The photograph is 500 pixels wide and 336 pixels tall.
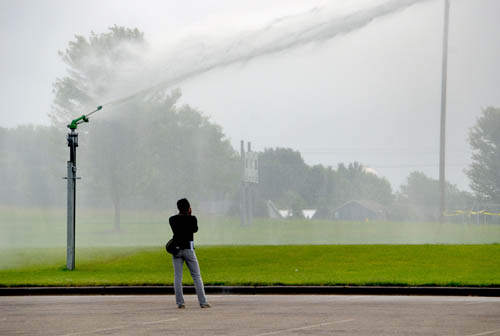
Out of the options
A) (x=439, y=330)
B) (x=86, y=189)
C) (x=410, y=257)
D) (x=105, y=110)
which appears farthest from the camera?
(x=86, y=189)

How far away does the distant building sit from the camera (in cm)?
3809

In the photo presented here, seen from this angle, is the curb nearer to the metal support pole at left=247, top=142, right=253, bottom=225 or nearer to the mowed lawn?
the mowed lawn

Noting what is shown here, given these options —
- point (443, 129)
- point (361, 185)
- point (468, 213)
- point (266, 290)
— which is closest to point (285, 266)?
point (266, 290)

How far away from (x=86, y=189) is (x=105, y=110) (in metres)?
7.62

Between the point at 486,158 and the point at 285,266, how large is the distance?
63.8ft

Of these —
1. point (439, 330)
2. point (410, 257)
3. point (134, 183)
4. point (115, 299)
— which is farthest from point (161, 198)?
point (439, 330)

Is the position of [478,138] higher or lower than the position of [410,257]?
higher

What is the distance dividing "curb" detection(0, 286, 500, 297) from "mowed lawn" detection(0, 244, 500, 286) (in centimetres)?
47

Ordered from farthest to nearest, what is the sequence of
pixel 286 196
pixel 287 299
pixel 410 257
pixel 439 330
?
pixel 286 196, pixel 410 257, pixel 287 299, pixel 439 330

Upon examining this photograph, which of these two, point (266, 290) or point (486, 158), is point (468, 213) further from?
point (266, 290)

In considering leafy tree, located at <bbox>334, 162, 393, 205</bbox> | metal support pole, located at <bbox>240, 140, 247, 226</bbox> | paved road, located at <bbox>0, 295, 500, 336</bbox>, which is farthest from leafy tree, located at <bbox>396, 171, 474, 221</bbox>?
paved road, located at <bbox>0, 295, 500, 336</bbox>

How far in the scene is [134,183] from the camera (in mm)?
41781

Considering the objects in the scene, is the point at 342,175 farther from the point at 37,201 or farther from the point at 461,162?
the point at 37,201

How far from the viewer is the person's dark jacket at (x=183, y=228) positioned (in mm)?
13656
